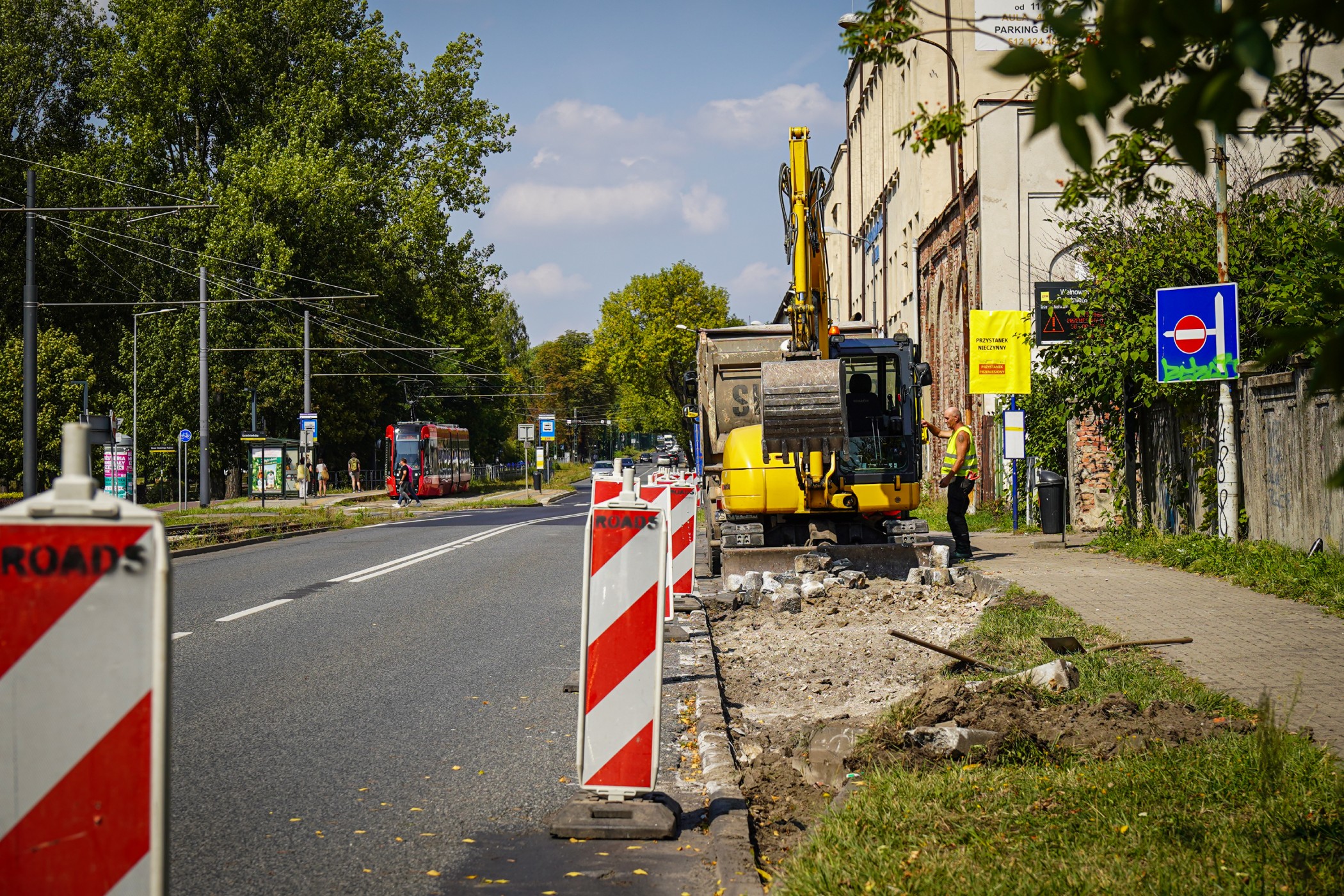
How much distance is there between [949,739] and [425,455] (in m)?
49.5

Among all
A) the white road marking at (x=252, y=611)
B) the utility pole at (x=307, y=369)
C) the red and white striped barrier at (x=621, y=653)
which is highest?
the utility pole at (x=307, y=369)

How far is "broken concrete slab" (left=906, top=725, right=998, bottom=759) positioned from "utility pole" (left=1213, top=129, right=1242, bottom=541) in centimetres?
1003

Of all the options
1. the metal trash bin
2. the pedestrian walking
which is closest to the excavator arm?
the metal trash bin

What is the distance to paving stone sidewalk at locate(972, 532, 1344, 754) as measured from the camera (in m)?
6.69

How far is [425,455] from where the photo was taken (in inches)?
2112

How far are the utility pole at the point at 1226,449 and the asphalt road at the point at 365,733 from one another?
302 inches

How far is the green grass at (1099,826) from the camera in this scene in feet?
12.8

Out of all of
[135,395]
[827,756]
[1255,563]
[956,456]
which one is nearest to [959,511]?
[956,456]

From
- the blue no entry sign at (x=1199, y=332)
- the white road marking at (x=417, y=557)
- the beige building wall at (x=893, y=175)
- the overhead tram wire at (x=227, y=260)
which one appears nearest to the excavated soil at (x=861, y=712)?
the blue no entry sign at (x=1199, y=332)

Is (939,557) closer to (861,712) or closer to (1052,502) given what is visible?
(1052,502)

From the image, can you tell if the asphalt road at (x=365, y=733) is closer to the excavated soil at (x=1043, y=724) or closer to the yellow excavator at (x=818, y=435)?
the excavated soil at (x=1043, y=724)

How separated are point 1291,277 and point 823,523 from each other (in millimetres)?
6363

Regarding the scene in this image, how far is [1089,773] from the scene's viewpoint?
5.03 metres

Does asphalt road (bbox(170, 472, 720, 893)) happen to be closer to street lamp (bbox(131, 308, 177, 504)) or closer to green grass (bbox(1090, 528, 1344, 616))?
green grass (bbox(1090, 528, 1344, 616))
